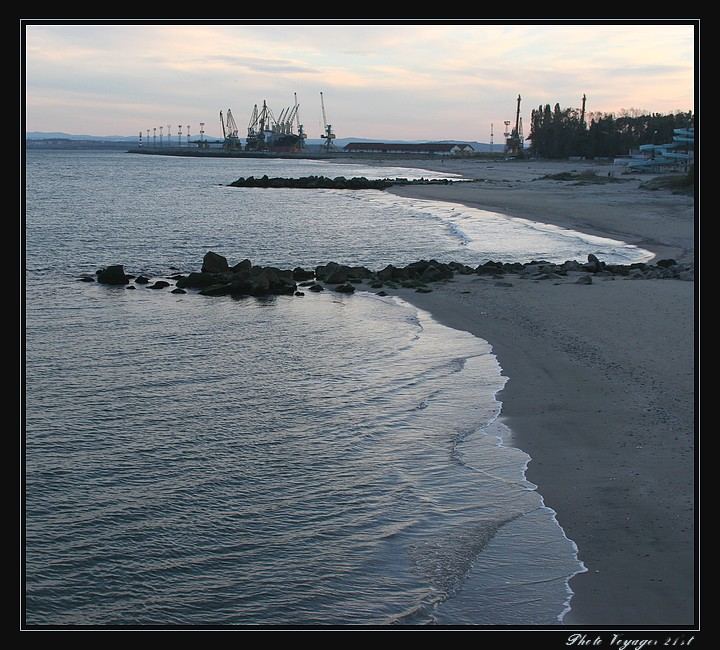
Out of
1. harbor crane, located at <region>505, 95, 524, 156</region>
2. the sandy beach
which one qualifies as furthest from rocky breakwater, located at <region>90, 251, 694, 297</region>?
harbor crane, located at <region>505, 95, 524, 156</region>

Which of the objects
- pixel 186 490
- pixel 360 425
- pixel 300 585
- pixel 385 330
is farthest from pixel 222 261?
pixel 300 585

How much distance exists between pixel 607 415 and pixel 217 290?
461 inches

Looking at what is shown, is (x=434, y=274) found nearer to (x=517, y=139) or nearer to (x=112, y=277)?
(x=112, y=277)

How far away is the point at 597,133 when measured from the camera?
10119 cm

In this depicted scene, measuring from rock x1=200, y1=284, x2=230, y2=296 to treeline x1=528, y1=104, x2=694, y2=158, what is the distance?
275ft

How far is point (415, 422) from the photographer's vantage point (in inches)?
379

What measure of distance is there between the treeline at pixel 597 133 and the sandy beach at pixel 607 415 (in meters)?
84.1

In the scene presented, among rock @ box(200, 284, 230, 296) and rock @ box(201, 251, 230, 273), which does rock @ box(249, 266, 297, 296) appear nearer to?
rock @ box(200, 284, 230, 296)

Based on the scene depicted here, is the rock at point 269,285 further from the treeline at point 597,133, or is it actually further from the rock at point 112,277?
the treeline at point 597,133

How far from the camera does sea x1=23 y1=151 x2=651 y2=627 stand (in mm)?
5914

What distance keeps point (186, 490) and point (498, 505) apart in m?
2.79
